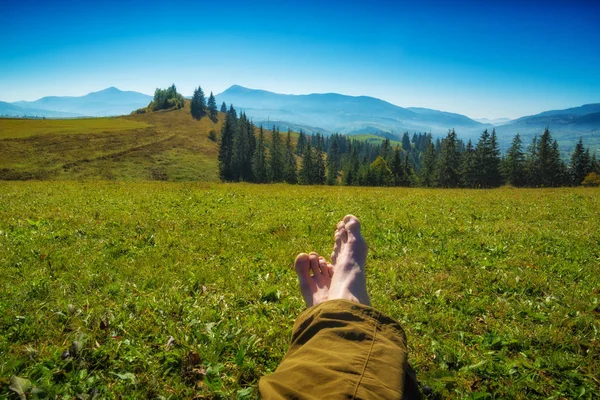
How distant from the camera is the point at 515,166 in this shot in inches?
3243

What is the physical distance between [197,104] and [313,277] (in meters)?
173

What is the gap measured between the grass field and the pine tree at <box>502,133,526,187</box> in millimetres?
87442

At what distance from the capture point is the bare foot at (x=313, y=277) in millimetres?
3945

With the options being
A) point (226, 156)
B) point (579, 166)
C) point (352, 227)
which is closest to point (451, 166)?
point (579, 166)

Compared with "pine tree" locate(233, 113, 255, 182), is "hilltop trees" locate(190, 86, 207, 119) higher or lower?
higher

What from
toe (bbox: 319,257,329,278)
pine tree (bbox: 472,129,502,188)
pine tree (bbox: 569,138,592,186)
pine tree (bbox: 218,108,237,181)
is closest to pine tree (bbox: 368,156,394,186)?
pine tree (bbox: 472,129,502,188)

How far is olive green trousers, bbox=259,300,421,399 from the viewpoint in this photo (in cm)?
193

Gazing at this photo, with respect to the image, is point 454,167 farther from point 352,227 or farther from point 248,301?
point 248,301

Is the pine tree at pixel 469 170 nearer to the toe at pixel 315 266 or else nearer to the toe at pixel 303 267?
the toe at pixel 315 266

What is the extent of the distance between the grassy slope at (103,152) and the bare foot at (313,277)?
75.3 m

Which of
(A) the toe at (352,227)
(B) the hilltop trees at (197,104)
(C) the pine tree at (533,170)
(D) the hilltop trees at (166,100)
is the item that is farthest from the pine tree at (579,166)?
(D) the hilltop trees at (166,100)

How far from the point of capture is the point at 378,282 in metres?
5.24

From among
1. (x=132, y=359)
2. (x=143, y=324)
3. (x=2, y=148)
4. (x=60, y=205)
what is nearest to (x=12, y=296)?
(x=143, y=324)

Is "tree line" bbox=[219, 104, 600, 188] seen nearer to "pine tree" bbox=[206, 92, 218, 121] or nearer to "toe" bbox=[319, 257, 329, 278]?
"pine tree" bbox=[206, 92, 218, 121]
